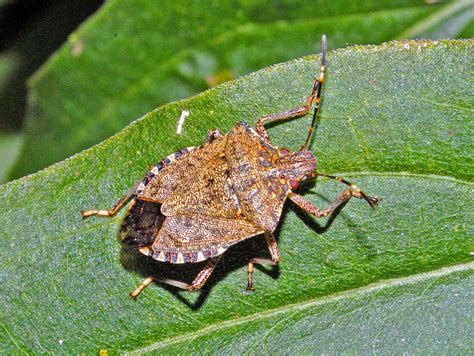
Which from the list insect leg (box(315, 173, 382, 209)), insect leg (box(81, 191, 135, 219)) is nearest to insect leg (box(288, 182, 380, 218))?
insect leg (box(315, 173, 382, 209))

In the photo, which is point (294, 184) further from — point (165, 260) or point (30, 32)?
point (30, 32)

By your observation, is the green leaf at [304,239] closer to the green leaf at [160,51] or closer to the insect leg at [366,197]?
the insect leg at [366,197]

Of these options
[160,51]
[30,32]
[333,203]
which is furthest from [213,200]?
[30,32]

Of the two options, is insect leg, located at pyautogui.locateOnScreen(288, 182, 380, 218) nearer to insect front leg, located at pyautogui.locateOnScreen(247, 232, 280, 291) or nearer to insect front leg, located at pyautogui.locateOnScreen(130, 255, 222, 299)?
insect front leg, located at pyautogui.locateOnScreen(247, 232, 280, 291)

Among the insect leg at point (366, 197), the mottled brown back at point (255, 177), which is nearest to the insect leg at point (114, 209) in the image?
the mottled brown back at point (255, 177)

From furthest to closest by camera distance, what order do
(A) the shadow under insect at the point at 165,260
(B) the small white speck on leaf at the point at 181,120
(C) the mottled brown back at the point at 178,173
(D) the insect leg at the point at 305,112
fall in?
(C) the mottled brown back at the point at 178,173 → (A) the shadow under insect at the point at 165,260 → (B) the small white speck on leaf at the point at 181,120 → (D) the insect leg at the point at 305,112

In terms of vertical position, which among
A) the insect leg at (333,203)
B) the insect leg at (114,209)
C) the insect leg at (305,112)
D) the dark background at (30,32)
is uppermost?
the dark background at (30,32)

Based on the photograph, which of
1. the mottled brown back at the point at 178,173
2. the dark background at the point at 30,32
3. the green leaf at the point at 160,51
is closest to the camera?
the mottled brown back at the point at 178,173

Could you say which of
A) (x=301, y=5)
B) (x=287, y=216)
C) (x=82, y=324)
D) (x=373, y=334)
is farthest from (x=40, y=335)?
(x=301, y=5)
